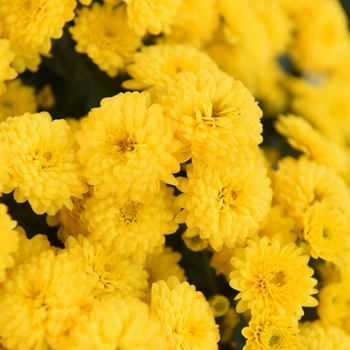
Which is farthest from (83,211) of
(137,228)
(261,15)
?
(261,15)

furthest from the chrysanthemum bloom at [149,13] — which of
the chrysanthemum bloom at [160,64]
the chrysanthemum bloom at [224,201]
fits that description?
the chrysanthemum bloom at [224,201]

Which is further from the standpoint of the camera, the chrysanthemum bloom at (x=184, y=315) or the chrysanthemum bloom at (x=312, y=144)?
the chrysanthemum bloom at (x=312, y=144)

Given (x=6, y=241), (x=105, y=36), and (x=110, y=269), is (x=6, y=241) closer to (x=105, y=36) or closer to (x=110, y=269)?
(x=110, y=269)

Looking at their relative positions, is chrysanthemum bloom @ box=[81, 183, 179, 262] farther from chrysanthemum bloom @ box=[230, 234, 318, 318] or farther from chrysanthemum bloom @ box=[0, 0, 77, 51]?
chrysanthemum bloom @ box=[0, 0, 77, 51]

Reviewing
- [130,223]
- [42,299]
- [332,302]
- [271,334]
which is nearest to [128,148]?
[130,223]

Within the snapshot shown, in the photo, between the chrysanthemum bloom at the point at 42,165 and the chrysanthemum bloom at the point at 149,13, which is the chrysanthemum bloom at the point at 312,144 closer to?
the chrysanthemum bloom at the point at 149,13

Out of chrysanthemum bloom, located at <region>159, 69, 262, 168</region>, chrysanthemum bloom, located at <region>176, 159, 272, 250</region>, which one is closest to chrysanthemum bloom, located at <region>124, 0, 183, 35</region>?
chrysanthemum bloom, located at <region>159, 69, 262, 168</region>

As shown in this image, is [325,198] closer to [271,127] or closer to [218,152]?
[218,152]
